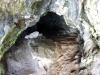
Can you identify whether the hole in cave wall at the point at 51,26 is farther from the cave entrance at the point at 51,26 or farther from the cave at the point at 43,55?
the cave at the point at 43,55

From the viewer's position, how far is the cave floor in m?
3.86

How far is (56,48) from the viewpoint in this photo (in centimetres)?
435

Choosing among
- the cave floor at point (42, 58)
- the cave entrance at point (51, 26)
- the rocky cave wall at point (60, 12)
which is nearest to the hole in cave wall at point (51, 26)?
the cave entrance at point (51, 26)

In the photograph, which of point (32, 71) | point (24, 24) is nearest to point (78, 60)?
point (32, 71)

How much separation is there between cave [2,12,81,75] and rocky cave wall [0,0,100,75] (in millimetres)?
356

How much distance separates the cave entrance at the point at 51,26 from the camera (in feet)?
16.2

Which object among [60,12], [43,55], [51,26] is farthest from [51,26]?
[60,12]

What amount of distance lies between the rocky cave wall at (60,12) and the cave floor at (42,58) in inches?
13.0

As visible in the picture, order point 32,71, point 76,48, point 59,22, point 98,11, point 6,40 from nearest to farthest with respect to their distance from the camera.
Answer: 1. point 98,11
2. point 6,40
3. point 32,71
4. point 76,48
5. point 59,22

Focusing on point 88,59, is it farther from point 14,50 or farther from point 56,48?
point 14,50

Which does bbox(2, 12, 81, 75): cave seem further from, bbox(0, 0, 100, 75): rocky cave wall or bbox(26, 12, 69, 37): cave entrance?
bbox(0, 0, 100, 75): rocky cave wall

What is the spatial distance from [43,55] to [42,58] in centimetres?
8

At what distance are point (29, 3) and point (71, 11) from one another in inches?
31.9

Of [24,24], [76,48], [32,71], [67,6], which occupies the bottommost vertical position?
[32,71]
